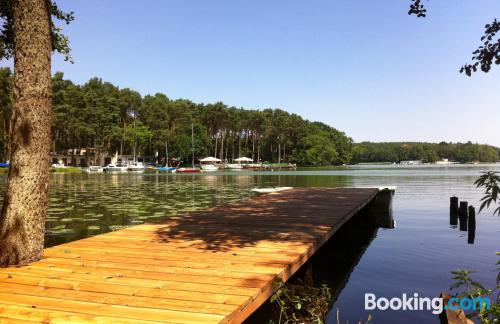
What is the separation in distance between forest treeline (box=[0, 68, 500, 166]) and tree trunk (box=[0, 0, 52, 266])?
5701 cm

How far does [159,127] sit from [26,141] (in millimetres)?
86083

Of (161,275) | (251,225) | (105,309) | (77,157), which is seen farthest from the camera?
(77,157)

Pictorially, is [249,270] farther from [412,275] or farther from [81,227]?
[81,227]

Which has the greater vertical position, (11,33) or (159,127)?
(159,127)

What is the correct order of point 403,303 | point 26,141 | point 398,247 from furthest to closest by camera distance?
point 398,247 → point 403,303 → point 26,141

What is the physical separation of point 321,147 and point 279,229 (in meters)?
116

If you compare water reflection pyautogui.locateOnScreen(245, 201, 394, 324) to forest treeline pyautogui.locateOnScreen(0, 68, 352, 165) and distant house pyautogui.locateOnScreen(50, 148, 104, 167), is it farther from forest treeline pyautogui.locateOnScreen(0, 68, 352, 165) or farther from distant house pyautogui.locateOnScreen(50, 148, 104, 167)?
distant house pyautogui.locateOnScreen(50, 148, 104, 167)

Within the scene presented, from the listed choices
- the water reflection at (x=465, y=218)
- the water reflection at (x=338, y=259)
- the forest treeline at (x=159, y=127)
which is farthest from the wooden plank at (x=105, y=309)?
the forest treeline at (x=159, y=127)

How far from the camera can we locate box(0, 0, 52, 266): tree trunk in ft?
14.6

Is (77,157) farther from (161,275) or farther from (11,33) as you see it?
(161,275)

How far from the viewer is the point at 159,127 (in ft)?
290

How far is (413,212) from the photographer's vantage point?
55.7ft

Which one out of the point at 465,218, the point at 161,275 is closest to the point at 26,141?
the point at 161,275

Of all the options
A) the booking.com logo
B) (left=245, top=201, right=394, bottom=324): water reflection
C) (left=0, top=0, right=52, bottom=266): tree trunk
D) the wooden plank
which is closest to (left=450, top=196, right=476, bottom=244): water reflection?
(left=245, top=201, right=394, bottom=324): water reflection
